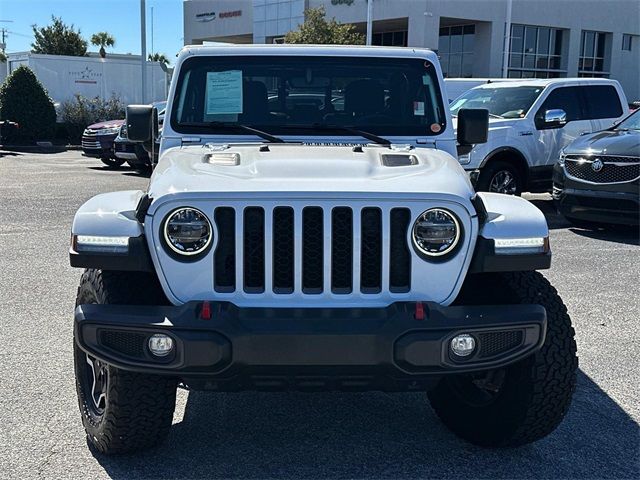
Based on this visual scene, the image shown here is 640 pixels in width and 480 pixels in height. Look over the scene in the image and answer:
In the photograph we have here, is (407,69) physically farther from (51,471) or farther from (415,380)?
(51,471)

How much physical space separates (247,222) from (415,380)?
3.09ft

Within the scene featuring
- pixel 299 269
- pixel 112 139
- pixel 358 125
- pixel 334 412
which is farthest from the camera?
pixel 112 139

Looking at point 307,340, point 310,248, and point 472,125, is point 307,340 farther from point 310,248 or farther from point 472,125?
point 472,125

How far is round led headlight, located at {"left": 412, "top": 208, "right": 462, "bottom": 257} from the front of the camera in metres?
3.10

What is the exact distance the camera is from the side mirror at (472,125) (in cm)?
468

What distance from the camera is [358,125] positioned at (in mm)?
4383

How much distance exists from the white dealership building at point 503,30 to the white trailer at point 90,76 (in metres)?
13.6

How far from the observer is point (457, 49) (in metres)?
39.2

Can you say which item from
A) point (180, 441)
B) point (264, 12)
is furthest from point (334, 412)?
point (264, 12)

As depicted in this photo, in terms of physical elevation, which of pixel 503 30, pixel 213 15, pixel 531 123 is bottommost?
pixel 531 123

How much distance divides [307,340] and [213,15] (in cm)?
5090

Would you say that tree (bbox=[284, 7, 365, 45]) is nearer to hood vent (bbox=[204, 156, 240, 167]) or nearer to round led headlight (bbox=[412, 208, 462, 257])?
hood vent (bbox=[204, 156, 240, 167])

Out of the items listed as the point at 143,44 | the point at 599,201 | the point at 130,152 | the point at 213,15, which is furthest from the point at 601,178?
the point at 213,15

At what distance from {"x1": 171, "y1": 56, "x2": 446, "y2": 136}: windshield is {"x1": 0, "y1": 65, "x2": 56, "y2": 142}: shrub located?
21849mm
